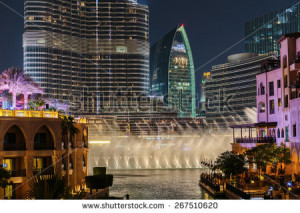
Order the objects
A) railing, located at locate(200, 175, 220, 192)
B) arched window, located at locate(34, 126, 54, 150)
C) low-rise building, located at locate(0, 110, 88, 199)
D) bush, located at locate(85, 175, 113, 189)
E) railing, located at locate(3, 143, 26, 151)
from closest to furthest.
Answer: low-rise building, located at locate(0, 110, 88, 199)
railing, located at locate(3, 143, 26, 151)
arched window, located at locate(34, 126, 54, 150)
bush, located at locate(85, 175, 113, 189)
railing, located at locate(200, 175, 220, 192)

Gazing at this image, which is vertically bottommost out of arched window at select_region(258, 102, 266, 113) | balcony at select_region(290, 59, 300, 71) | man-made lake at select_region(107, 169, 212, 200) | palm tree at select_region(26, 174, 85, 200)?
man-made lake at select_region(107, 169, 212, 200)

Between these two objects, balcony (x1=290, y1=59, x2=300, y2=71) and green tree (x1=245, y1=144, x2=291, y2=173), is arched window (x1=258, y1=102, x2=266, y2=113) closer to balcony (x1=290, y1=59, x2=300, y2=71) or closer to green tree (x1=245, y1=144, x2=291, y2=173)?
green tree (x1=245, y1=144, x2=291, y2=173)

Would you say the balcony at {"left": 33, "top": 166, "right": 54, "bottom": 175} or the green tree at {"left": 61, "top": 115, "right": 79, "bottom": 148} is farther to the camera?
the green tree at {"left": 61, "top": 115, "right": 79, "bottom": 148}

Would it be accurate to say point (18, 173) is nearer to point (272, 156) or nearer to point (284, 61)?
point (272, 156)

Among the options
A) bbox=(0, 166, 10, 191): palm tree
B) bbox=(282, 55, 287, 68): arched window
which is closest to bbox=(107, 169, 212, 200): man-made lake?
bbox=(0, 166, 10, 191): palm tree

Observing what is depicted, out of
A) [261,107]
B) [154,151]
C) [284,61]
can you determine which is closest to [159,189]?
[261,107]

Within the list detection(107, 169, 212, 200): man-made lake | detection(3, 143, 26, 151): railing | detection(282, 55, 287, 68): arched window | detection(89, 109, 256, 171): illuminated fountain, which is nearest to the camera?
detection(3, 143, 26, 151): railing

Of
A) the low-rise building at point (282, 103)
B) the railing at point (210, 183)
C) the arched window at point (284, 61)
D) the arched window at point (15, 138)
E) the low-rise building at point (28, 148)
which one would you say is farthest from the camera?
the arched window at point (284, 61)

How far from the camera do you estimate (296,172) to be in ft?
208

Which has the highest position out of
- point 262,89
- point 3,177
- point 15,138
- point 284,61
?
point 284,61

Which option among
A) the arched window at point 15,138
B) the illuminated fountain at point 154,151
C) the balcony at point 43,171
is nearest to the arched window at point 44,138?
the balcony at point 43,171

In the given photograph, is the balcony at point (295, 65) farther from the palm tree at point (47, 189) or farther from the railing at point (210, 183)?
the palm tree at point (47, 189)

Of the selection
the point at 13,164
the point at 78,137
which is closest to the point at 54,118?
the point at 13,164
